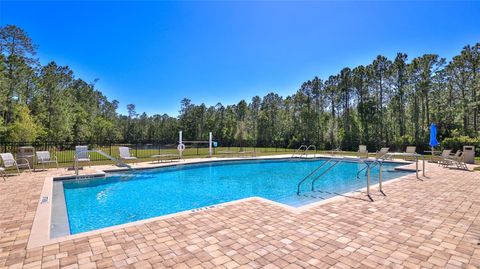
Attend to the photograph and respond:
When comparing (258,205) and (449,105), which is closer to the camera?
(258,205)

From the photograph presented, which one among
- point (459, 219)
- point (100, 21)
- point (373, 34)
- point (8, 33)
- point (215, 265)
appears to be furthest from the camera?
point (8, 33)

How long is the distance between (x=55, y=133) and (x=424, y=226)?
32234mm

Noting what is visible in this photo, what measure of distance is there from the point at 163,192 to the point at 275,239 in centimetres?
551

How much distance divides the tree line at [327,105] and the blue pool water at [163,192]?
13485mm

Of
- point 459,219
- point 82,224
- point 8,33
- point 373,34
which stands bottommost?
point 82,224

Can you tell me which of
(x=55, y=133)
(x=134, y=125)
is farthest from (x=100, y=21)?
(x=134, y=125)

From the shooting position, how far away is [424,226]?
150 inches

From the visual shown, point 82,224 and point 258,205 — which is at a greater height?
point 258,205

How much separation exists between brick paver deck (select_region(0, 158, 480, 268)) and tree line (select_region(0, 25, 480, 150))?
19.3 metres

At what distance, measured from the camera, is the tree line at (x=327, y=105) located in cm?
2114

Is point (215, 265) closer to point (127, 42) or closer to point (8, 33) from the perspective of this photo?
point (127, 42)

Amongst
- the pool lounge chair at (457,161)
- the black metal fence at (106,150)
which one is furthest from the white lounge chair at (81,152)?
the pool lounge chair at (457,161)

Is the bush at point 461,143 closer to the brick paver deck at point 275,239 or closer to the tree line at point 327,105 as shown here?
the tree line at point 327,105

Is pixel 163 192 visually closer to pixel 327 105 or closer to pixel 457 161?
pixel 457 161
